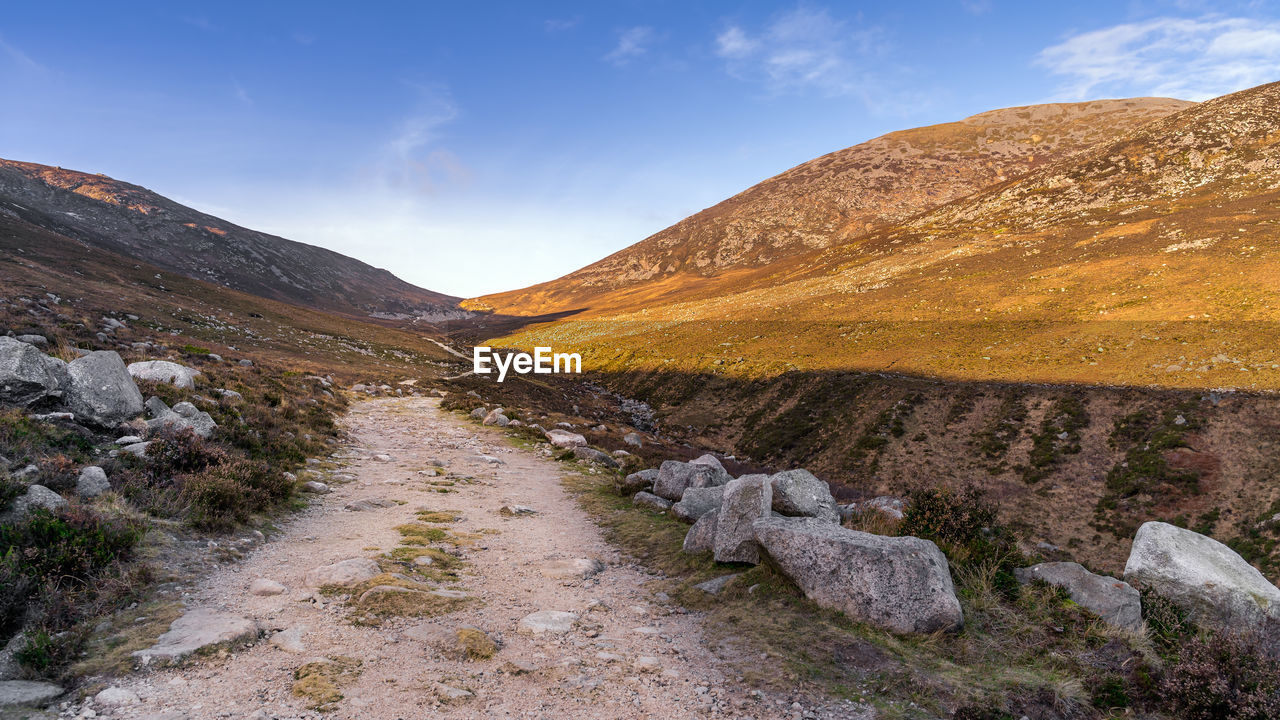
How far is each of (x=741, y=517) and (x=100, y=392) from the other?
606 inches

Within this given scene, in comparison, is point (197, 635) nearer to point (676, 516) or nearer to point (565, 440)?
point (676, 516)

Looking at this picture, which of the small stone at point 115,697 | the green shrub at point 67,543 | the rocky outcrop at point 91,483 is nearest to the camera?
the small stone at point 115,697

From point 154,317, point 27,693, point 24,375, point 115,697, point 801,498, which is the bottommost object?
point 801,498

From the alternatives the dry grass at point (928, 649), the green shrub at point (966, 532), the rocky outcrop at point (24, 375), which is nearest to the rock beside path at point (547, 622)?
the dry grass at point (928, 649)

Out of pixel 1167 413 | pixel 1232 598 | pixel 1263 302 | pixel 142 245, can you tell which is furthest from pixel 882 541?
pixel 142 245

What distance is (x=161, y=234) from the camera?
155750mm

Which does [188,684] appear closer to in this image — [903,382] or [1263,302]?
[903,382]

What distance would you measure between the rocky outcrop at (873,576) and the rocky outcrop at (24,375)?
16169 mm

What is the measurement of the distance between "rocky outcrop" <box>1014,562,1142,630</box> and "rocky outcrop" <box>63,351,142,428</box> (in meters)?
20.0

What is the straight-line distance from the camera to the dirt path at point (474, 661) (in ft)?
18.2

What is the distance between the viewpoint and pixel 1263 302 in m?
37.6

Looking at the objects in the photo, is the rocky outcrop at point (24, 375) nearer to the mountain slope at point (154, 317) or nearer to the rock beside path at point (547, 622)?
the mountain slope at point (154, 317)

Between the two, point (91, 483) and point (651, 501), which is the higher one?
point (91, 483)

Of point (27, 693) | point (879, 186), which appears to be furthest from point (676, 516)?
point (879, 186)
